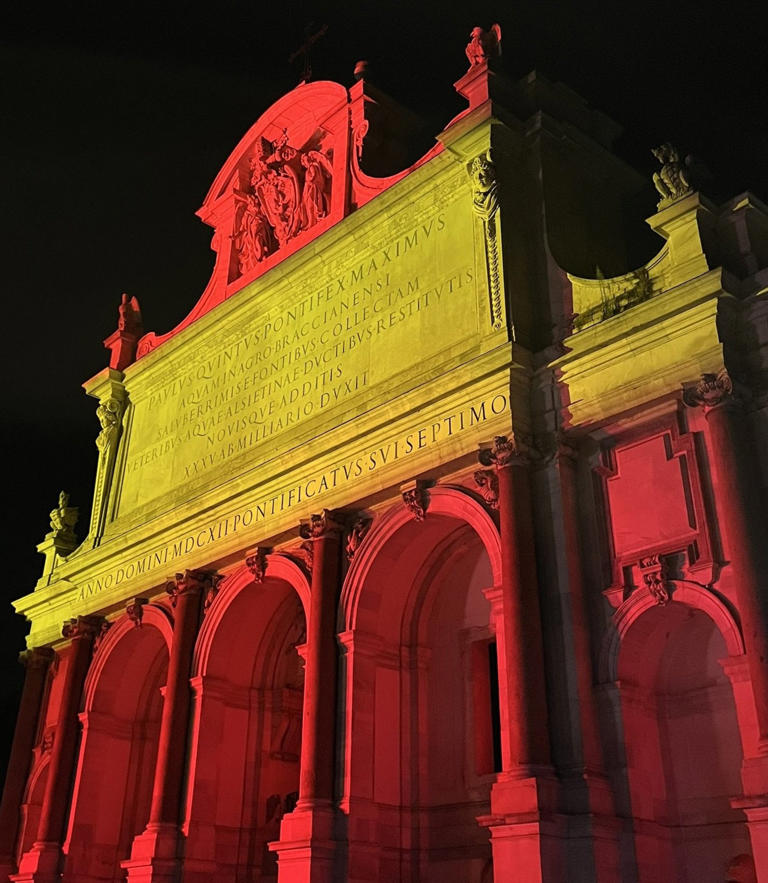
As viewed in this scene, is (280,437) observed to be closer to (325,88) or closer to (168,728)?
(168,728)

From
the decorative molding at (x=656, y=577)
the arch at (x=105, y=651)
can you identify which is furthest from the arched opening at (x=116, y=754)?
the decorative molding at (x=656, y=577)

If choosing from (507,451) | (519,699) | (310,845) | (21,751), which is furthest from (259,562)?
(21,751)

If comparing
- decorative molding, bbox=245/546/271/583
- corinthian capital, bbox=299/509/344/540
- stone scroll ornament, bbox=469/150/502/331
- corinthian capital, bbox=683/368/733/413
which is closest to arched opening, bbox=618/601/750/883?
corinthian capital, bbox=683/368/733/413

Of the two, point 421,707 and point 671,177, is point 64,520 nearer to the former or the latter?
point 421,707

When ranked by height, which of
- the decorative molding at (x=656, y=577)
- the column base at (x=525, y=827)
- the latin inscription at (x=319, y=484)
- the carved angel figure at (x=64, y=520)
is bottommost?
the column base at (x=525, y=827)

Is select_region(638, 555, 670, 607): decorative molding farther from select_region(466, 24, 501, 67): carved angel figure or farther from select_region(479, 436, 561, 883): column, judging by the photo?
select_region(466, 24, 501, 67): carved angel figure

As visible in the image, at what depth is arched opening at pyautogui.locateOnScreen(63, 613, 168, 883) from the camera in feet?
74.1

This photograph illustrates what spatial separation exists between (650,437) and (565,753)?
4863mm

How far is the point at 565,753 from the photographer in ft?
46.5

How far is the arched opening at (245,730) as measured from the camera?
19797 mm

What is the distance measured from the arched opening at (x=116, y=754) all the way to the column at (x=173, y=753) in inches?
91.8

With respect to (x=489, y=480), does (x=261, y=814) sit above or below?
below

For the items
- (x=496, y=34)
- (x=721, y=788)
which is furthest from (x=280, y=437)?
(x=721, y=788)

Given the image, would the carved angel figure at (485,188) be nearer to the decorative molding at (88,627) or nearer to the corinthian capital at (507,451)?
the corinthian capital at (507,451)
